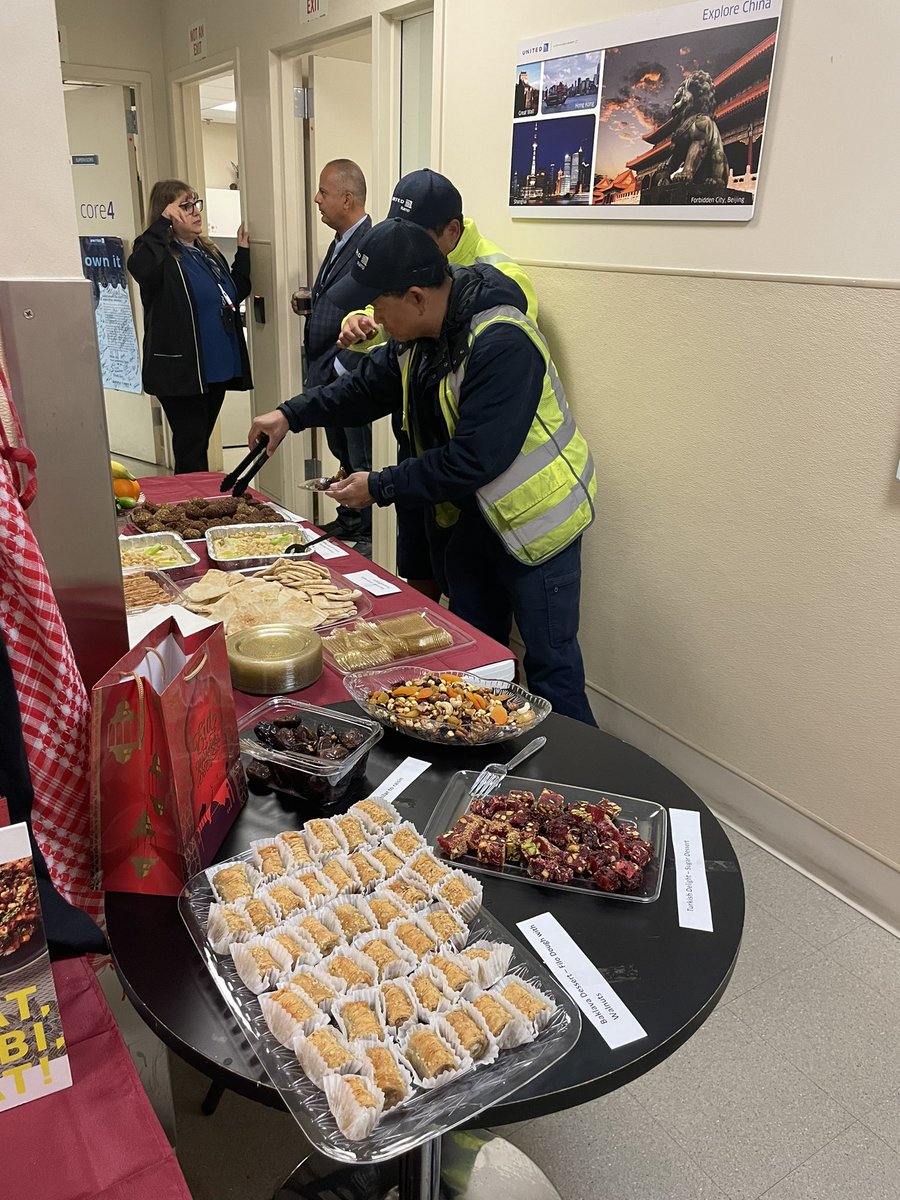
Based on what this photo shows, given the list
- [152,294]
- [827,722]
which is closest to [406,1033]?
[827,722]

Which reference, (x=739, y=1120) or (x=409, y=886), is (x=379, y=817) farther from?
(x=739, y=1120)

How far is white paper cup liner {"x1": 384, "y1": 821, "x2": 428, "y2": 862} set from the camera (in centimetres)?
110

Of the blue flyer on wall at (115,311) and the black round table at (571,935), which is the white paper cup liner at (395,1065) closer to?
the black round table at (571,935)

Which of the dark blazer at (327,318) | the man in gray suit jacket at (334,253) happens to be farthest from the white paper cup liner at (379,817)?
the dark blazer at (327,318)

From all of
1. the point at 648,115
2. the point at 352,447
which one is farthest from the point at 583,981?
the point at 352,447

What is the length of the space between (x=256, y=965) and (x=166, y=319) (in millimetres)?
4268

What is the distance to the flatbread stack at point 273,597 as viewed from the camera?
1907 mm

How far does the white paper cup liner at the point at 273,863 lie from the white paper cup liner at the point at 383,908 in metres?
0.12

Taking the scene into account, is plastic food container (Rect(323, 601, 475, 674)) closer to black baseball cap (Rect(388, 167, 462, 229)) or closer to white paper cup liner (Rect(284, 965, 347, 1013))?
white paper cup liner (Rect(284, 965, 347, 1013))

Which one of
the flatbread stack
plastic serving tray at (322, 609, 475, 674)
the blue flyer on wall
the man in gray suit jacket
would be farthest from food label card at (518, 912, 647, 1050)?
the blue flyer on wall

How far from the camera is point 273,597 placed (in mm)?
2025

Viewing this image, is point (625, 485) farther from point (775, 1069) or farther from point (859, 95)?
point (775, 1069)

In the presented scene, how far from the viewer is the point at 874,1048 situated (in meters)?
1.83

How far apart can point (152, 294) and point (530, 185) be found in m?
2.48
